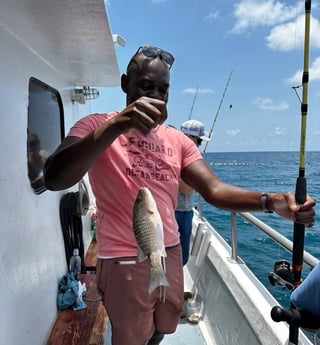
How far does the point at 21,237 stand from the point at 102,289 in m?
0.96

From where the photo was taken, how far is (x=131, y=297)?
125cm

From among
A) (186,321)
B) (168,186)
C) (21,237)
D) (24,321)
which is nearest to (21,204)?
(21,237)

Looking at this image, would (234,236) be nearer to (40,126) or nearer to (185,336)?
(185,336)

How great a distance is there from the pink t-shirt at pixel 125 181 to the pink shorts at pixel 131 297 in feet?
0.19

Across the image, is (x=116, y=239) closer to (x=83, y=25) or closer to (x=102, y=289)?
(x=102, y=289)

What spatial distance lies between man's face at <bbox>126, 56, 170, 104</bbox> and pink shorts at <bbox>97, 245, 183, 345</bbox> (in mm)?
628

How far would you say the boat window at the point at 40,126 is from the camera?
2.45m

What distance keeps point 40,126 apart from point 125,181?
1.76 m

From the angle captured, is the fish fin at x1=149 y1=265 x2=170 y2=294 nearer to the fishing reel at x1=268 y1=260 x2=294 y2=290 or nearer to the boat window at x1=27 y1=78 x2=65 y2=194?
the fishing reel at x1=268 y1=260 x2=294 y2=290

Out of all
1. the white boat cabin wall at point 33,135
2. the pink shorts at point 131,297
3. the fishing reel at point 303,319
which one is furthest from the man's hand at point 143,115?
the white boat cabin wall at point 33,135

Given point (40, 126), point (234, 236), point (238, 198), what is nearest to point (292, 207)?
point (238, 198)

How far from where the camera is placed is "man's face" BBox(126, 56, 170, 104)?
1269mm

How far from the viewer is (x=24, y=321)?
6.62ft

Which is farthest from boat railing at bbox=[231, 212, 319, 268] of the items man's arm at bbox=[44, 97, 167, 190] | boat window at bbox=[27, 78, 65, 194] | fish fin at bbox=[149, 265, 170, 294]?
boat window at bbox=[27, 78, 65, 194]
